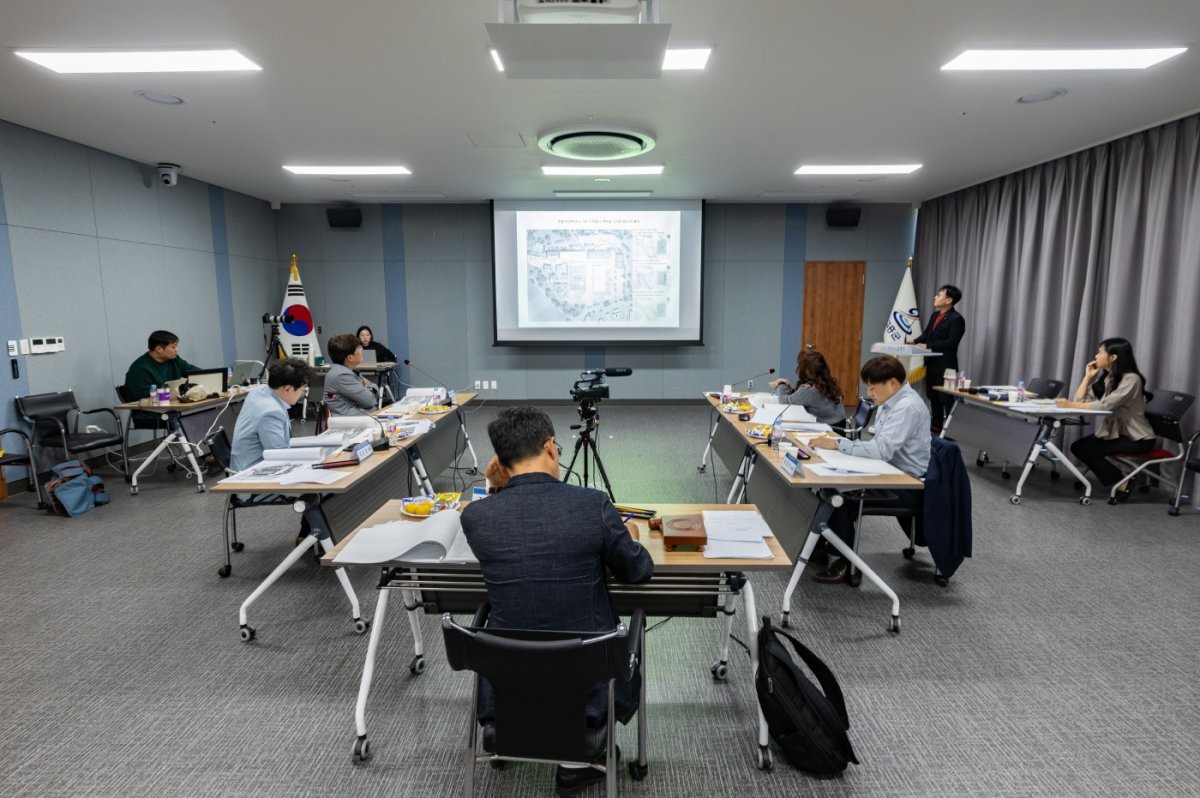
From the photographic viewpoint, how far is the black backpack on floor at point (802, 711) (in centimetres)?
193

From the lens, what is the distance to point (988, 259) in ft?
22.2

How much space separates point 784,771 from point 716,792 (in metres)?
0.26

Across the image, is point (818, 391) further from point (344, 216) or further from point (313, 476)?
point (344, 216)

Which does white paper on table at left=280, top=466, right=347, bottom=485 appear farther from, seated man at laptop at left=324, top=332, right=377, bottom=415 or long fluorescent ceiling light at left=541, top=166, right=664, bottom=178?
long fluorescent ceiling light at left=541, top=166, right=664, bottom=178

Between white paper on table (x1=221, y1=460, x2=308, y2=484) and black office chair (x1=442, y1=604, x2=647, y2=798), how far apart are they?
179 cm

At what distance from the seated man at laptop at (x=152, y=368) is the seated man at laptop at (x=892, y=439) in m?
5.59

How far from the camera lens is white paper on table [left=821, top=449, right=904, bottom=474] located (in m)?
2.87

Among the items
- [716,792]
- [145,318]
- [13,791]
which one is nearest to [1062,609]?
[716,792]

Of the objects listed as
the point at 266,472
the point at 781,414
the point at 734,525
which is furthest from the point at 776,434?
the point at 266,472

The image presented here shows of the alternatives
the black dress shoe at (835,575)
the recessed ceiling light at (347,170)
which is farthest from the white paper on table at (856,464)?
the recessed ceiling light at (347,170)

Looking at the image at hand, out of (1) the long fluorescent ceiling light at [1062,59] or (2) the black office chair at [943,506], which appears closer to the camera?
(2) the black office chair at [943,506]

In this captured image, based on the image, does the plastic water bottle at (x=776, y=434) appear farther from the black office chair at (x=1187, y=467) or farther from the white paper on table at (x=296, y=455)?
the black office chair at (x=1187, y=467)

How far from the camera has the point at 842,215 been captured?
26.9ft

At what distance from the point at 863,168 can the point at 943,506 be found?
14.4 feet
